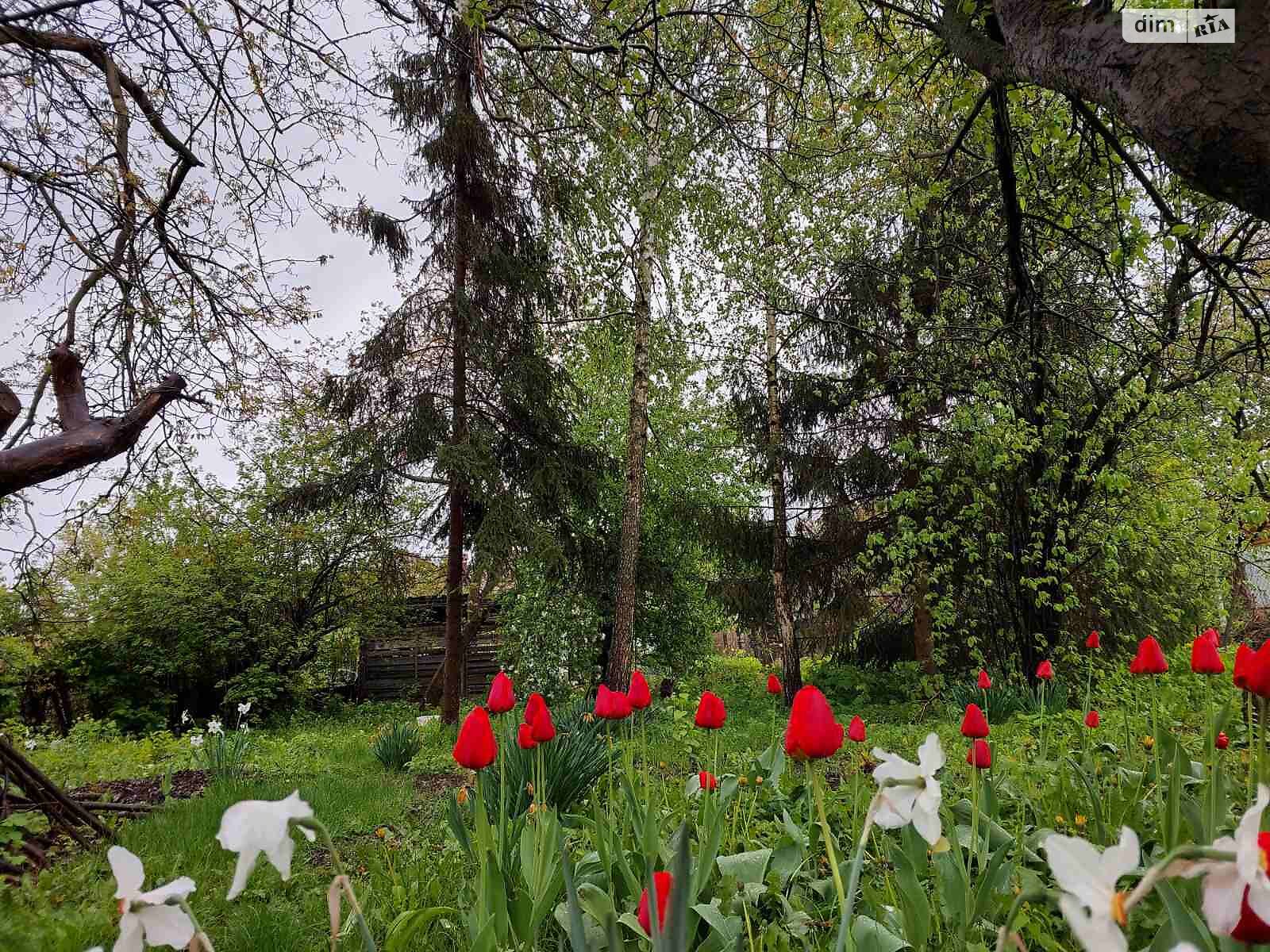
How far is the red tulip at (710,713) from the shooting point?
1.82m

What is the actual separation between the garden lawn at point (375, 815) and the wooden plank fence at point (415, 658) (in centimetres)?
593

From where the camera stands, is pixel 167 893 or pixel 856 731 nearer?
pixel 167 893

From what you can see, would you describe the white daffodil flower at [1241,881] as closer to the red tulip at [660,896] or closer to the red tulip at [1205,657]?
the red tulip at [660,896]

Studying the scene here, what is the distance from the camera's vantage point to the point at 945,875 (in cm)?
148

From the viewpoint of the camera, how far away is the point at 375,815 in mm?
3387

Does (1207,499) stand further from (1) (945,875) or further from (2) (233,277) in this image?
(2) (233,277)

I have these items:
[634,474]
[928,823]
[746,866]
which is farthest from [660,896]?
[634,474]

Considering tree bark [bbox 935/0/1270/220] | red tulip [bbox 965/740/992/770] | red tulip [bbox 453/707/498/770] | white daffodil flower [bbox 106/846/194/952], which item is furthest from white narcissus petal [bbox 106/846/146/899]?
tree bark [bbox 935/0/1270/220]

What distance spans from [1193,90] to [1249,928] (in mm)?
1473

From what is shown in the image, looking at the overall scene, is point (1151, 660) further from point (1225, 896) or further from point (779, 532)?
point (779, 532)

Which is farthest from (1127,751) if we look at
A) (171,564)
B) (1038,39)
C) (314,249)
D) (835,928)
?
(171,564)

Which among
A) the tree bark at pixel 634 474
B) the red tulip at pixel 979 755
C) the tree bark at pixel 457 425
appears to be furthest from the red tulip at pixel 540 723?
the tree bark at pixel 457 425

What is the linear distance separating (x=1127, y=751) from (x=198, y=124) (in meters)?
4.98

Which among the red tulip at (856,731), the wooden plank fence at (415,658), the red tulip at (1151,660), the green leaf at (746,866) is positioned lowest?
the wooden plank fence at (415,658)
